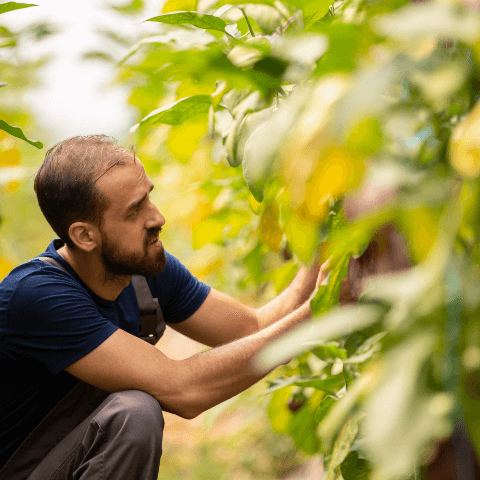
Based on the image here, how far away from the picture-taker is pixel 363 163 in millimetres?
356

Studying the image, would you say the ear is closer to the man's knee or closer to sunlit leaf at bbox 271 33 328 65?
the man's knee

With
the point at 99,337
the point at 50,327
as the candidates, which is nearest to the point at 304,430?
the point at 99,337

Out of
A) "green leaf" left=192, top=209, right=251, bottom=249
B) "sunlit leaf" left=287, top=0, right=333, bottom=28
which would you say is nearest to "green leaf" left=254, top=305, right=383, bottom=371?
"sunlit leaf" left=287, top=0, right=333, bottom=28

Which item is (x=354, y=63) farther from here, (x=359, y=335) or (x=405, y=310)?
(x=359, y=335)

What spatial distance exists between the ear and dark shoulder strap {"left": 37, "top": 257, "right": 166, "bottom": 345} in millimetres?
205

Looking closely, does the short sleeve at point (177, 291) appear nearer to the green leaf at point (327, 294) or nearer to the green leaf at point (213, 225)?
the green leaf at point (213, 225)

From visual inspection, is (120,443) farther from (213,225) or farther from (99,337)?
(213,225)

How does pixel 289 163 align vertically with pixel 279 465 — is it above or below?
above

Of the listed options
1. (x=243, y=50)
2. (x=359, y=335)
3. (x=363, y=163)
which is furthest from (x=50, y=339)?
(x=363, y=163)

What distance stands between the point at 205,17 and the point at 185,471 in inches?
83.2

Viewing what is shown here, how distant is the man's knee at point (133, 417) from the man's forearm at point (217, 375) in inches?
2.3

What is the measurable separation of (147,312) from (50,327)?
0.32 metres

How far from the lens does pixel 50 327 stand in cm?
115

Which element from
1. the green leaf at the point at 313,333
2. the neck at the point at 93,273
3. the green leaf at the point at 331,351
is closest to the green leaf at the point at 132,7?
the neck at the point at 93,273
